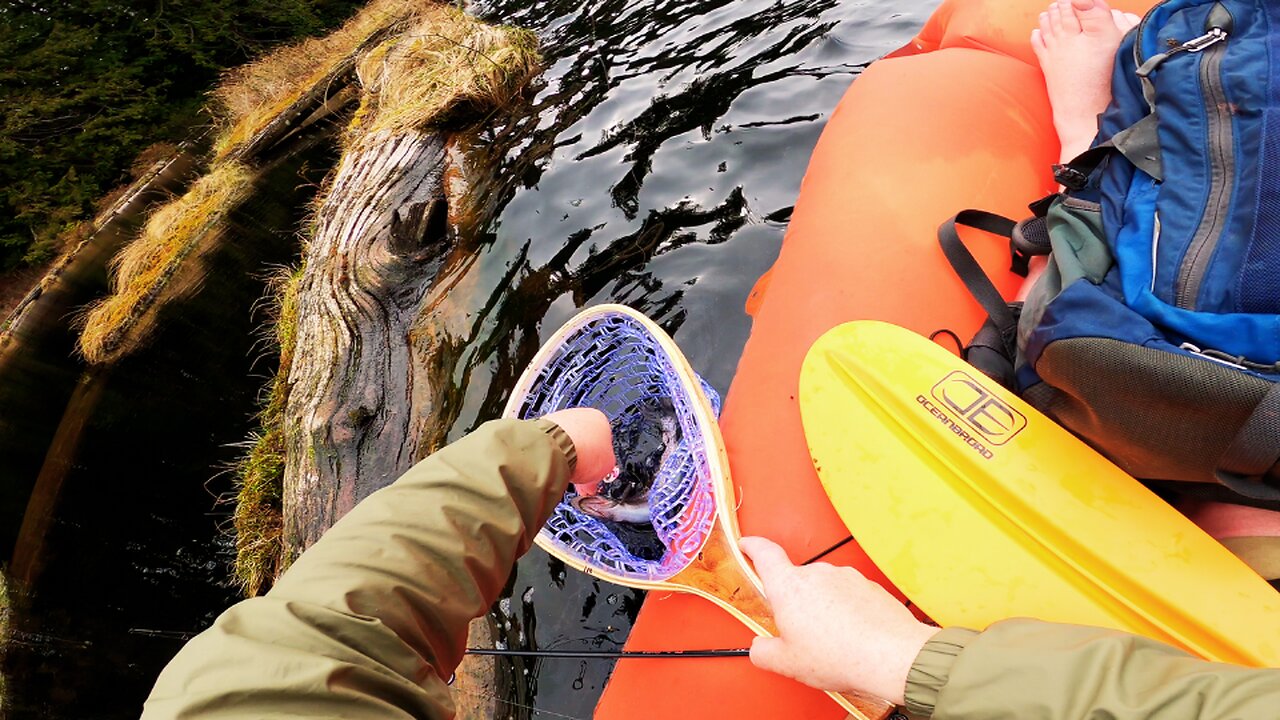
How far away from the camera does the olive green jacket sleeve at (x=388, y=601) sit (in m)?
0.99

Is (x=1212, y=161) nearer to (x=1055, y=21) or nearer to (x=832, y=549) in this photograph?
(x=1055, y=21)

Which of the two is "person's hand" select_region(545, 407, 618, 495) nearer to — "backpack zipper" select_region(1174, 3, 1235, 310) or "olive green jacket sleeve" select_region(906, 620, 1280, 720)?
"olive green jacket sleeve" select_region(906, 620, 1280, 720)

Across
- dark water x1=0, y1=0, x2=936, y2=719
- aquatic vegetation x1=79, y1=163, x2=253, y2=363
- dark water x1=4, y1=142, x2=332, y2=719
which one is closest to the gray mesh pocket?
dark water x1=0, y1=0, x2=936, y2=719

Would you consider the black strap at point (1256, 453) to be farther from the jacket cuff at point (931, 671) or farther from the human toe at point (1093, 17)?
the human toe at point (1093, 17)

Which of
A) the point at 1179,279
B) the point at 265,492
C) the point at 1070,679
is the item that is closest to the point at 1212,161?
the point at 1179,279

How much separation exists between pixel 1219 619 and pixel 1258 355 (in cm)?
48

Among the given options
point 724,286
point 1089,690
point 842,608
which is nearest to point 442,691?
point 842,608

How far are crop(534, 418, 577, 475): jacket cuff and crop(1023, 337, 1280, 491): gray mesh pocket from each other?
105 cm

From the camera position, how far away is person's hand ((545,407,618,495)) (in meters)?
1.75

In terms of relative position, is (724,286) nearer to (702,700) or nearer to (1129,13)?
(1129,13)

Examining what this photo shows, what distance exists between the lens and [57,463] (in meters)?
5.24

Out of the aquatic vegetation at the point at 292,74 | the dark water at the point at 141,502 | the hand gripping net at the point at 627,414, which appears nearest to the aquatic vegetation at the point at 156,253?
the dark water at the point at 141,502

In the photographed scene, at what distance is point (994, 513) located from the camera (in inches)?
58.2

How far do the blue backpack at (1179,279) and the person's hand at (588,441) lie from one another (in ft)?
3.23
